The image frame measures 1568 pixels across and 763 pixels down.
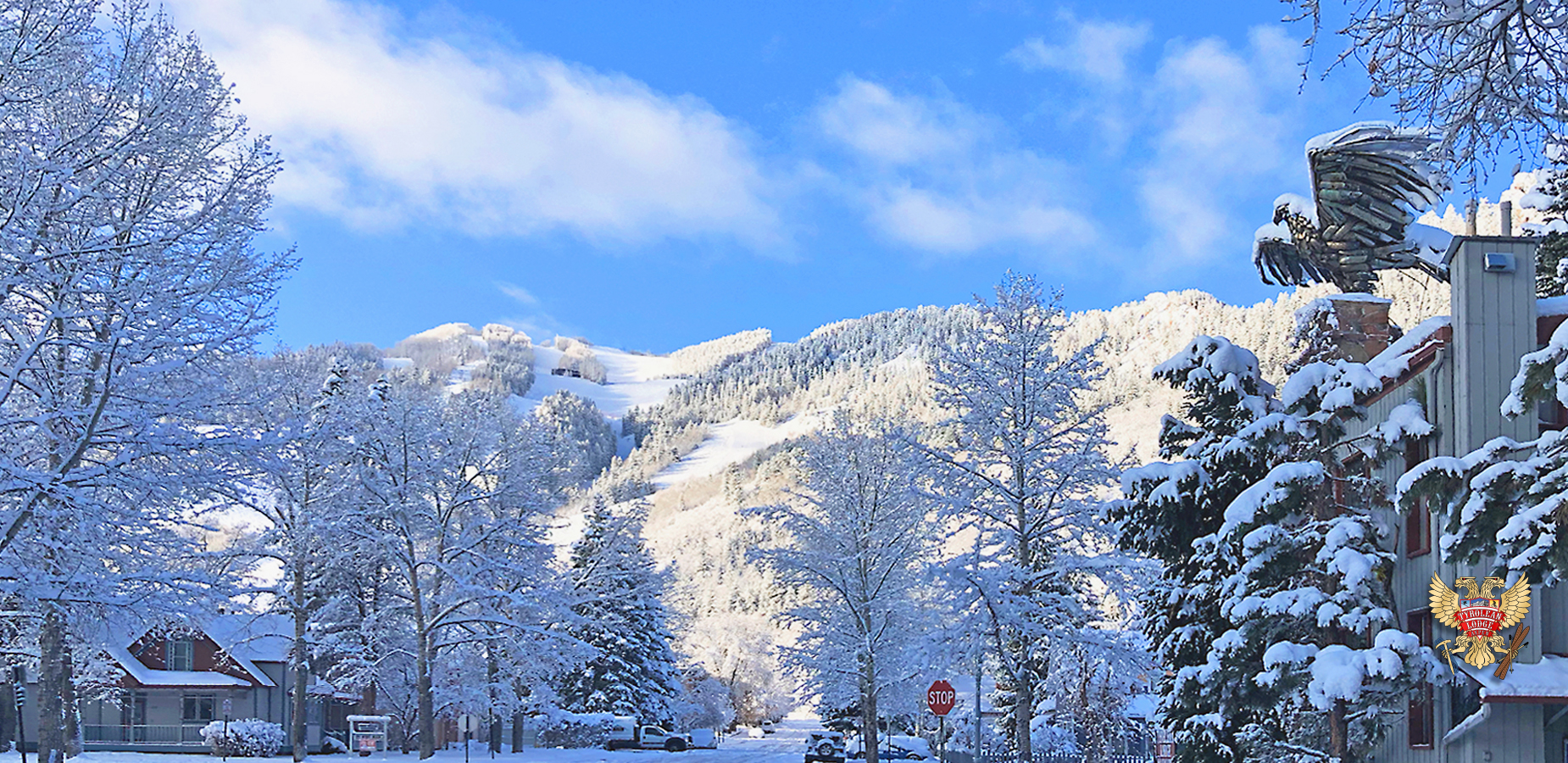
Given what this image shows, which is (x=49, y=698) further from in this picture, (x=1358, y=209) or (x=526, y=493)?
(x=526, y=493)

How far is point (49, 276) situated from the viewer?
45.3ft

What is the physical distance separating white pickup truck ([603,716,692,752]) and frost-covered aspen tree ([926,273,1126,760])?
31.1 m

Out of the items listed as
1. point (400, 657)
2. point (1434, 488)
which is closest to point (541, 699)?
point (400, 657)

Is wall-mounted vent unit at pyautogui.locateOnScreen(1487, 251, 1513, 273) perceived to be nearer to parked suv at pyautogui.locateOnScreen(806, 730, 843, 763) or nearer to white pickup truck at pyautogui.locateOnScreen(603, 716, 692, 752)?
parked suv at pyautogui.locateOnScreen(806, 730, 843, 763)

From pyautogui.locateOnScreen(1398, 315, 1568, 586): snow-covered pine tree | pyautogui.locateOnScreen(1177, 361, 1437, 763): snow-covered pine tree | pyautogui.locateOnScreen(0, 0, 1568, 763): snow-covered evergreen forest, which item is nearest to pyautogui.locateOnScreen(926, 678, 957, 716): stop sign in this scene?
pyautogui.locateOnScreen(0, 0, 1568, 763): snow-covered evergreen forest

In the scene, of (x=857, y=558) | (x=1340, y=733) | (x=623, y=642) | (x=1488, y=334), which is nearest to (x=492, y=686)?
(x=857, y=558)

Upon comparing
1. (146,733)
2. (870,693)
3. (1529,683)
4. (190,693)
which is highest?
(1529,683)

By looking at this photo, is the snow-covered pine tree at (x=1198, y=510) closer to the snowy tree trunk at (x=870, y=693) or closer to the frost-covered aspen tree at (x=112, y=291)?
the frost-covered aspen tree at (x=112, y=291)

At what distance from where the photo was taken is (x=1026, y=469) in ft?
95.7

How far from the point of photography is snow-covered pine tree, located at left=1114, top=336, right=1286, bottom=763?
61.8 ft

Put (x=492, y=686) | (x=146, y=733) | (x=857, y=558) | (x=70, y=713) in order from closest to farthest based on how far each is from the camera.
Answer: (x=857, y=558)
(x=70, y=713)
(x=492, y=686)
(x=146, y=733)

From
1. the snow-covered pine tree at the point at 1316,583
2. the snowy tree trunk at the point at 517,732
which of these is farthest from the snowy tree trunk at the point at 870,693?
the snow-covered pine tree at the point at 1316,583

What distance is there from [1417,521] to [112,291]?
15.9 metres

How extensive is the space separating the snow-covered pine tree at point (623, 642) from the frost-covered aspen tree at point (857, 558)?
19.7 meters
